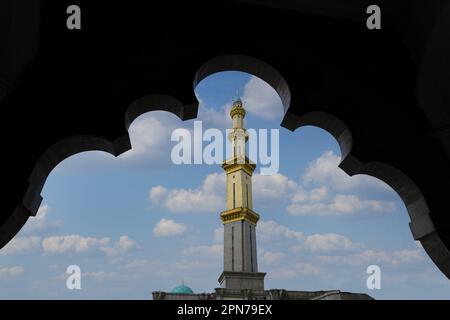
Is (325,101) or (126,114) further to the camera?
(325,101)

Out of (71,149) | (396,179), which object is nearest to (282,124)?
(396,179)

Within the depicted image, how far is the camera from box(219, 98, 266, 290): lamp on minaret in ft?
131

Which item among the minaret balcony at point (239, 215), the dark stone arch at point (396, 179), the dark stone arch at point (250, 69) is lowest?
the dark stone arch at point (396, 179)

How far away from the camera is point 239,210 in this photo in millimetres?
40594

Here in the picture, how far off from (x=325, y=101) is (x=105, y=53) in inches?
53.6

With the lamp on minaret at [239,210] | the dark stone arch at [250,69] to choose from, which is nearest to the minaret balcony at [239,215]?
the lamp on minaret at [239,210]

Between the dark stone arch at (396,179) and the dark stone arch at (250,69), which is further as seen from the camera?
the dark stone arch at (250,69)

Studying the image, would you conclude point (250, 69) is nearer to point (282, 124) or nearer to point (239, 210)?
point (282, 124)

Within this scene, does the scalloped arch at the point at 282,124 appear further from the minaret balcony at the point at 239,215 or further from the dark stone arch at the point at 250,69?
the minaret balcony at the point at 239,215

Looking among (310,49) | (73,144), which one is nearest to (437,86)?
(310,49)

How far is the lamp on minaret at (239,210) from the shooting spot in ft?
131

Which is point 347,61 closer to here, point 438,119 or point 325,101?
point 325,101

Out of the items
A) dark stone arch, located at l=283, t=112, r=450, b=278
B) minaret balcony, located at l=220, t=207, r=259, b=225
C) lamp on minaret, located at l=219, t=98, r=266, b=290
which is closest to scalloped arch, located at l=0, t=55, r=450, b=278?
dark stone arch, located at l=283, t=112, r=450, b=278

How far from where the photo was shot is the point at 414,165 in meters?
2.70
